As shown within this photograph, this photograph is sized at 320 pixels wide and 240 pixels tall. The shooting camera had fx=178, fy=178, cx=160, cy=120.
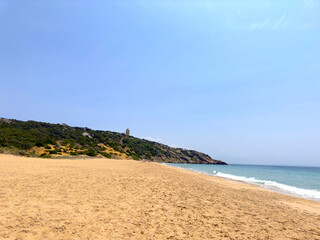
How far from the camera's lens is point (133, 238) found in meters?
5.04

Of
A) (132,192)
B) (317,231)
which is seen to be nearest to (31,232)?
(132,192)

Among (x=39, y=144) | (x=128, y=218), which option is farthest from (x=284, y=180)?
(x=39, y=144)

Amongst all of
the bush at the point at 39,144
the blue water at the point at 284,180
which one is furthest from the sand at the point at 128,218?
the bush at the point at 39,144

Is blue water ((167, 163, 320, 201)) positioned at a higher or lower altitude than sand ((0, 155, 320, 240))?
lower

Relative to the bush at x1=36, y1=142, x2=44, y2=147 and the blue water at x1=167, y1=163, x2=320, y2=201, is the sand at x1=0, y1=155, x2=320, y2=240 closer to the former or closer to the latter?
the blue water at x1=167, y1=163, x2=320, y2=201

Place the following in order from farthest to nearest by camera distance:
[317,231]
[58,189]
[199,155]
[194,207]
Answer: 1. [199,155]
2. [58,189]
3. [194,207]
4. [317,231]

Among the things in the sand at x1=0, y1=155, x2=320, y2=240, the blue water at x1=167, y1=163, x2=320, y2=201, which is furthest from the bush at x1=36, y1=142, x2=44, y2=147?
the blue water at x1=167, y1=163, x2=320, y2=201

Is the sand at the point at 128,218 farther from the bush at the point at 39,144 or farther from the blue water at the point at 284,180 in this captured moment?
the bush at the point at 39,144

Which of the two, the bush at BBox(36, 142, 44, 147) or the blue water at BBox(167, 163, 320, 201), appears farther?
the bush at BBox(36, 142, 44, 147)

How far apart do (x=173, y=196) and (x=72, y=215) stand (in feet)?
17.7

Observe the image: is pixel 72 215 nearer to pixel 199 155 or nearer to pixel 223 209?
pixel 223 209

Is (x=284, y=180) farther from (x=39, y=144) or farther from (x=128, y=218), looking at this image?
(x=39, y=144)

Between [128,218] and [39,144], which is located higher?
[39,144]

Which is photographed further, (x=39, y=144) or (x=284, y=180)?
(x=39, y=144)
